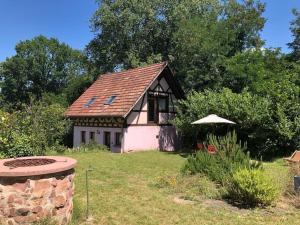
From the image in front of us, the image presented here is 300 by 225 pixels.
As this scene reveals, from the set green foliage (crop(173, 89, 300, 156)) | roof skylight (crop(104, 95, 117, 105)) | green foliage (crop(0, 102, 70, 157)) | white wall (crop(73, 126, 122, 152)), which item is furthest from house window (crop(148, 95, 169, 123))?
green foliage (crop(0, 102, 70, 157))

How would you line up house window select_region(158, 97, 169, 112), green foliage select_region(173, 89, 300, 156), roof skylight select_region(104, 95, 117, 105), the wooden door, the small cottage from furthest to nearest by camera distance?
house window select_region(158, 97, 169, 112) < roof skylight select_region(104, 95, 117, 105) < the wooden door < the small cottage < green foliage select_region(173, 89, 300, 156)

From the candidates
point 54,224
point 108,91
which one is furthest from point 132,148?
point 54,224

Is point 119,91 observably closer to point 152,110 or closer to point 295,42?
point 152,110

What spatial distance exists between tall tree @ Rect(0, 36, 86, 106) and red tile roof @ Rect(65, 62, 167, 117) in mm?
20805

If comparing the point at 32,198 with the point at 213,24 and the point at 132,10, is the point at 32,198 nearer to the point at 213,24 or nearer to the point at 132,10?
the point at 213,24

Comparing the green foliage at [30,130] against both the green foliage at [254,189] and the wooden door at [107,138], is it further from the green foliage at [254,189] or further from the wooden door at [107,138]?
the green foliage at [254,189]

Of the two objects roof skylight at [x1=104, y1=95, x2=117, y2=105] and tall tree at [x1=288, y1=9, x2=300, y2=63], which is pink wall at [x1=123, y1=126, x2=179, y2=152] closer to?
roof skylight at [x1=104, y1=95, x2=117, y2=105]

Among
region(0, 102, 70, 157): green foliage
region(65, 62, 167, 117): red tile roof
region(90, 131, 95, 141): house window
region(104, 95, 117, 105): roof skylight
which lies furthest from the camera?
region(90, 131, 95, 141): house window

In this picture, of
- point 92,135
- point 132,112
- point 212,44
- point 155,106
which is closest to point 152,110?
point 155,106

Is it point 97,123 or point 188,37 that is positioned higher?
point 188,37

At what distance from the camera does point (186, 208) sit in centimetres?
835

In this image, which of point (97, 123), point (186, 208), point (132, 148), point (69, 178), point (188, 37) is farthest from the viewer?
point (188, 37)

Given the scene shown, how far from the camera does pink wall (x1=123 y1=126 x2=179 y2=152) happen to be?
2345 centimetres

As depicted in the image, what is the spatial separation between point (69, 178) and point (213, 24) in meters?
25.0
